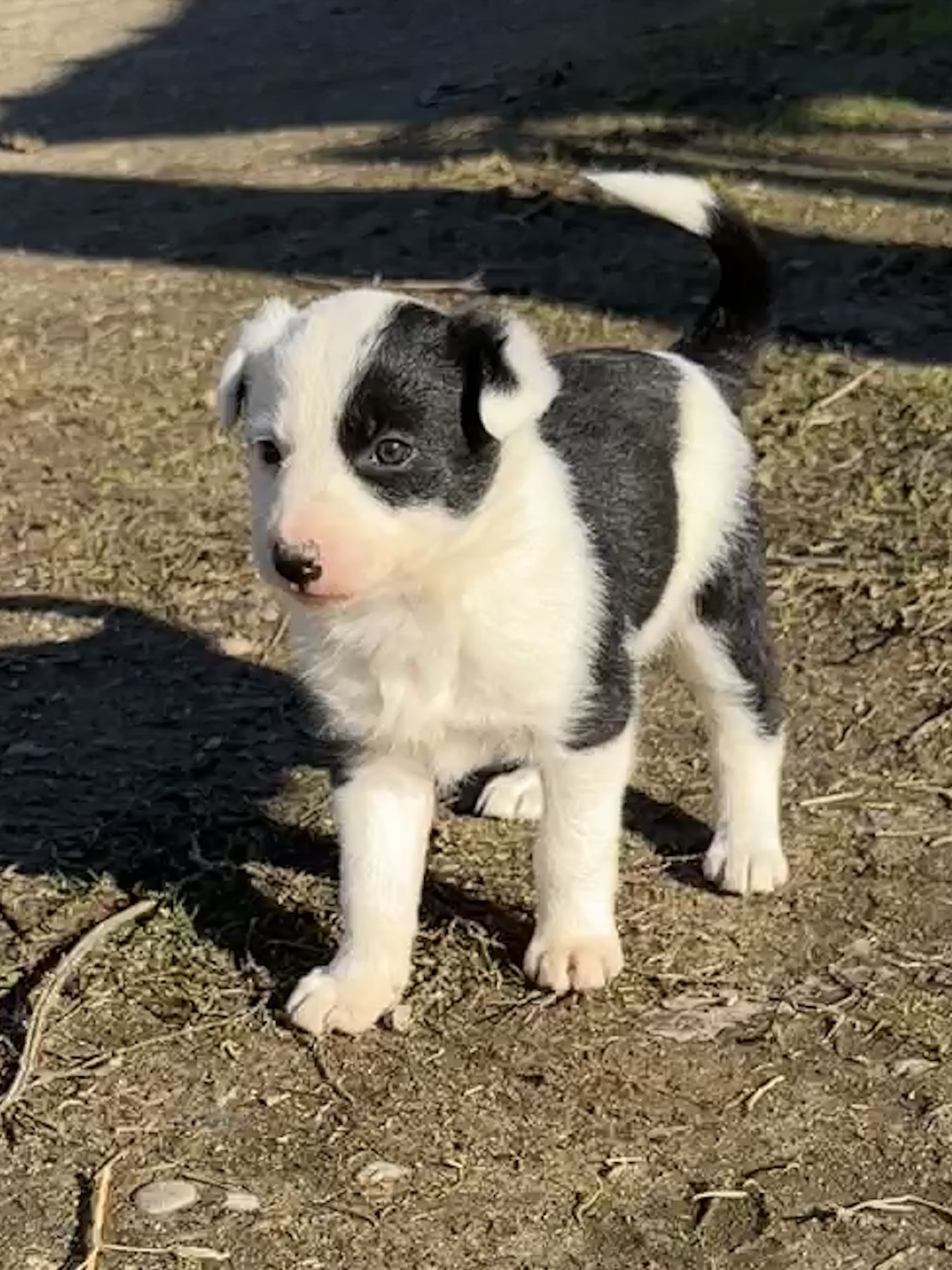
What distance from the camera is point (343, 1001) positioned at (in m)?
3.91

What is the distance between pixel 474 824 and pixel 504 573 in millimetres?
1119

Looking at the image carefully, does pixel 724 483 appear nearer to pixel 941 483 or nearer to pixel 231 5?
pixel 941 483

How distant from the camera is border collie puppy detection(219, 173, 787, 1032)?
11.1ft

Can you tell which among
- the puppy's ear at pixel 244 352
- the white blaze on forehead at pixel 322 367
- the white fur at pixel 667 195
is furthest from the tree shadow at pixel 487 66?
the white blaze on forehead at pixel 322 367

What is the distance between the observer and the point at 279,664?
5340 mm

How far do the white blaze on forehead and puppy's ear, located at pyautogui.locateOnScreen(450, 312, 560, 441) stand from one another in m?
0.13

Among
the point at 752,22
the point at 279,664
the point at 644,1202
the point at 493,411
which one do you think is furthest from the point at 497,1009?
the point at 752,22

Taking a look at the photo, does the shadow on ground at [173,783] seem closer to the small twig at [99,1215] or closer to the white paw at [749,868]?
the white paw at [749,868]

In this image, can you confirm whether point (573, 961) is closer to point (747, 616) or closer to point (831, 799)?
point (747, 616)

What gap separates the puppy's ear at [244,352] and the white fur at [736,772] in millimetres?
1006

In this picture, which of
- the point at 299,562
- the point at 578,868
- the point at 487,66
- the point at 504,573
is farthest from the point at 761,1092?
the point at 487,66

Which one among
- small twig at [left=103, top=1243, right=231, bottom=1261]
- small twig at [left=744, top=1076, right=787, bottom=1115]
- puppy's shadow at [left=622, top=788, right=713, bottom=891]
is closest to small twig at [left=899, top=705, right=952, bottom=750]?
puppy's shadow at [left=622, top=788, right=713, bottom=891]

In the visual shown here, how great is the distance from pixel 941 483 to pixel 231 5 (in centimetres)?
954

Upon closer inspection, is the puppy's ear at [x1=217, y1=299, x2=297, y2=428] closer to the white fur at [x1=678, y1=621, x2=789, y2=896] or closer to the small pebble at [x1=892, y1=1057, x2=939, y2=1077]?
the white fur at [x1=678, y1=621, x2=789, y2=896]
